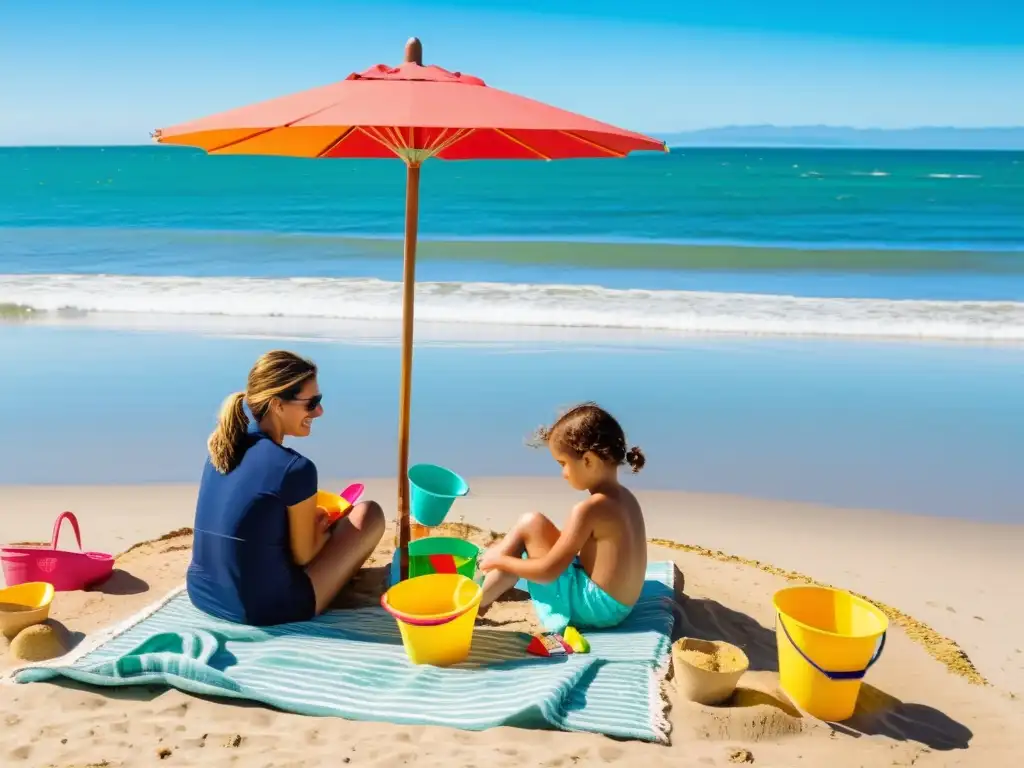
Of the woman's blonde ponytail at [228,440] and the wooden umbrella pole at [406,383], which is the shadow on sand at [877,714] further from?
the woman's blonde ponytail at [228,440]

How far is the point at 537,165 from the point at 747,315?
57636 millimetres

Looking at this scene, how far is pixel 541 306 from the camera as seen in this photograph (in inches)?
557

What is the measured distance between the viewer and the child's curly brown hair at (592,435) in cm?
397

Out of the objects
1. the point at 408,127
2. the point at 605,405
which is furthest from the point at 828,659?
the point at 605,405

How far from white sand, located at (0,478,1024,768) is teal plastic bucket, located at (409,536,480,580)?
11.5 inches

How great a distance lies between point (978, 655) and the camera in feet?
14.5

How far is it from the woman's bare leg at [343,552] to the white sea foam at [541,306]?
853 centimetres

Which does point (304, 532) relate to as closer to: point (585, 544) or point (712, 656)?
point (585, 544)

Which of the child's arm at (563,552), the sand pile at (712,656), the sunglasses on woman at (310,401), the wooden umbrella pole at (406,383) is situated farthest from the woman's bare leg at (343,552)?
the sand pile at (712,656)

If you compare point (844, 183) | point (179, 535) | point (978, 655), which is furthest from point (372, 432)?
point (844, 183)

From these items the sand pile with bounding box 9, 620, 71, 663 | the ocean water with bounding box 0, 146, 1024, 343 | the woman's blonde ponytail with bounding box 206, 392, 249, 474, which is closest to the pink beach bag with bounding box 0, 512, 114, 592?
the sand pile with bounding box 9, 620, 71, 663

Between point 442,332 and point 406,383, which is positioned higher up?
point 406,383

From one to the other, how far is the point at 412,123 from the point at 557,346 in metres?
7.78

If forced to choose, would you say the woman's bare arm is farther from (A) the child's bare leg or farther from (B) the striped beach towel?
(A) the child's bare leg
